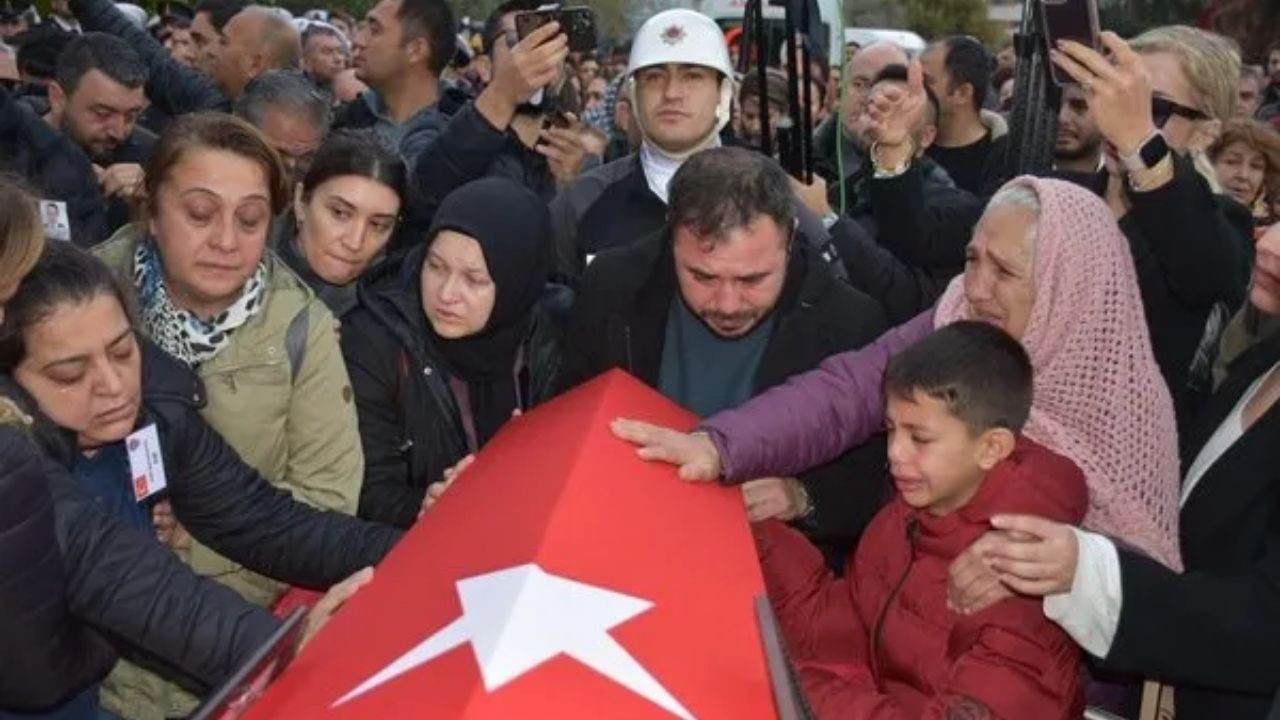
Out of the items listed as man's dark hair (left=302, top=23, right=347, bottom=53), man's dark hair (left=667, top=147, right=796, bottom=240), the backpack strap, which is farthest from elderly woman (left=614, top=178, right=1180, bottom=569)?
man's dark hair (left=302, top=23, right=347, bottom=53)

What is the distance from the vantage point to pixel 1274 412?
2.43 m

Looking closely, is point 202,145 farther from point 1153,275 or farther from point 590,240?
point 1153,275

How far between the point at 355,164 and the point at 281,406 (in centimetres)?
88

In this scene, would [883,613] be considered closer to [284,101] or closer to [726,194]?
[726,194]

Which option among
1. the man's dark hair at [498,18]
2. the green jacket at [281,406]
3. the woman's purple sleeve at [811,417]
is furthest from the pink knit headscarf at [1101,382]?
the man's dark hair at [498,18]

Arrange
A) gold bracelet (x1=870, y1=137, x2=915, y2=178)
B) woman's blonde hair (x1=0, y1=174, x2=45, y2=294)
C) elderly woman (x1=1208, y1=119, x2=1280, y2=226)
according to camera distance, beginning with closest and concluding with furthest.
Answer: woman's blonde hair (x1=0, y1=174, x2=45, y2=294) → gold bracelet (x1=870, y1=137, x2=915, y2=178) → elderly woman (x1=1208, y1=119, x2=1280, y2=226)

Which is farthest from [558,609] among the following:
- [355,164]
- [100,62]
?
[100,62]

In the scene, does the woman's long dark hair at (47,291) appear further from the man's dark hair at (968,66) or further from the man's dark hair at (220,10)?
the man's dark hair at (220,10)

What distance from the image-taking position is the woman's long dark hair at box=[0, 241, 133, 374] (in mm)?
2434

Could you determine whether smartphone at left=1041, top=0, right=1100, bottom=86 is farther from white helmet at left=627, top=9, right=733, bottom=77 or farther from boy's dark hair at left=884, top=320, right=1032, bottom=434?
white helmet at left=627, top=9, right=733, bottom=77

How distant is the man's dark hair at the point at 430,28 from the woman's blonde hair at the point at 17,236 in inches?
149

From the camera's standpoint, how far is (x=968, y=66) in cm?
628

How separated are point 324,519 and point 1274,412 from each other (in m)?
1.94

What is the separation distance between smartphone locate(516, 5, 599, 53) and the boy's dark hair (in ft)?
7.54
